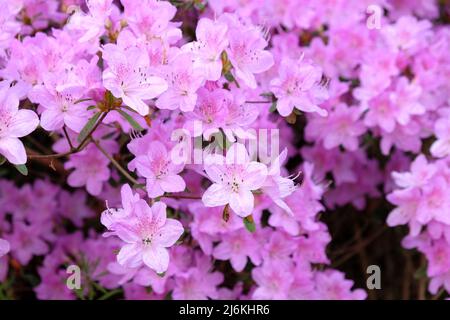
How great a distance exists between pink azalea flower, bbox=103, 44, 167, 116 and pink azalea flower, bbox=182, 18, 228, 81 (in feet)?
0.29

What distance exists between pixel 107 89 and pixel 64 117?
0.11 m

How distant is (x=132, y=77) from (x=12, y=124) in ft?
0.75

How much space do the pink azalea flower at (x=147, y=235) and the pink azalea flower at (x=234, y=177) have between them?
0.09m

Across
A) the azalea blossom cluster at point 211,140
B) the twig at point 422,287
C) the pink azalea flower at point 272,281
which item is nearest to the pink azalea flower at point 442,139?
the azalea blossom cluster at point 211,140

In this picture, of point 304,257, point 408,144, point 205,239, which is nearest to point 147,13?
point 205,239

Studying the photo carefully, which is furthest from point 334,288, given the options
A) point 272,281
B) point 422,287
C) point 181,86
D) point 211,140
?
point 181,86

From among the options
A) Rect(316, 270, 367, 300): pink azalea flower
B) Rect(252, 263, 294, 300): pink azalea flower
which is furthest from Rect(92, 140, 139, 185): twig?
Rect(316, 270, 367, 300): pink azalea flower

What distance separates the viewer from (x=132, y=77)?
52.6 inches

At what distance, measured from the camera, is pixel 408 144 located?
1871 mm

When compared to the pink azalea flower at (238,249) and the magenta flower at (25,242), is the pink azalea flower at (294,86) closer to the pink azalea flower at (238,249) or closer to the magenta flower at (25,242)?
the pink azalea flower at (238,249)

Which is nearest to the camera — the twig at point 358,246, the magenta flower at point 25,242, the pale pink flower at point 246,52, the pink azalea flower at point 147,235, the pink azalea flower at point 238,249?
the pink azalea flower at point 147,235

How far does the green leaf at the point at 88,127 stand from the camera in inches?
53.9

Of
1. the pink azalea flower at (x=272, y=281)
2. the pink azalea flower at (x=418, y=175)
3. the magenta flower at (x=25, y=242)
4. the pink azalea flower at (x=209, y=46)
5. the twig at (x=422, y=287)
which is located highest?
the pink azalea flower at (x=209, y=46)
